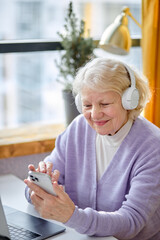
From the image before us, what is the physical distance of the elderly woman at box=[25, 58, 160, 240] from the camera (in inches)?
60.1

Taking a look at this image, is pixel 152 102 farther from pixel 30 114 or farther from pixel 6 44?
pixel 30 114

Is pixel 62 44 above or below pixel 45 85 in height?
above

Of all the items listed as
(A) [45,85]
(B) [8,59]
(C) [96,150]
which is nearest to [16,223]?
(C) [96,150]

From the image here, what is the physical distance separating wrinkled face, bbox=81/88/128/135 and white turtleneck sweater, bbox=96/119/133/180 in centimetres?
2

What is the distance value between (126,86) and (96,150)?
31 centimetres

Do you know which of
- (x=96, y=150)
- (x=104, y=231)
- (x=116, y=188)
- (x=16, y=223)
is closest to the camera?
(x=104, y=231)

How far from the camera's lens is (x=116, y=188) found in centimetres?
172

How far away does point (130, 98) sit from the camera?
5.37 feet

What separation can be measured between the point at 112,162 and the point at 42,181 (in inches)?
16.1

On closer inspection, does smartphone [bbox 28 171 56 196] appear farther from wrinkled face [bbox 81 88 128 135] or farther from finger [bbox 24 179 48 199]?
wrinkled face [bbox 81 88 128 135]

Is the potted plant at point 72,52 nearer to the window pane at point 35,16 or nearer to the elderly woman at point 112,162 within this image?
the elderly woman at point 112,162

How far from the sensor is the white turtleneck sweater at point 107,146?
5.78 feet

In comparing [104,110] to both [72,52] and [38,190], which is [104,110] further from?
[72,52]

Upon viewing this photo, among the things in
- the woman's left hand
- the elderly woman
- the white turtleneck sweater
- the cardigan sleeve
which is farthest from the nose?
the woman's left hand
